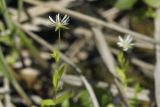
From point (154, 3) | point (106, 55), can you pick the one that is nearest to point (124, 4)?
point (154, 3)

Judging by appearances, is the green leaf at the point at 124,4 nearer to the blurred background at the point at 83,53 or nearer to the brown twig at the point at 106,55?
the blurred background at the point at 83,53

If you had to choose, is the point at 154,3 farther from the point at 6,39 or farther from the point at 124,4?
the point at 6,39

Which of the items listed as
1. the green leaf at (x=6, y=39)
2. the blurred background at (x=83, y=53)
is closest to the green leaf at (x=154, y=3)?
the blurred background at (x=83, y=53)

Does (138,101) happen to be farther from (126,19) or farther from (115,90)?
(126,19)

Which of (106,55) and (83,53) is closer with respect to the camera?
(106,55)

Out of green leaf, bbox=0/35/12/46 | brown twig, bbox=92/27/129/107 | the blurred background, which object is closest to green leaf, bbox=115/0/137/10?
the blurred background

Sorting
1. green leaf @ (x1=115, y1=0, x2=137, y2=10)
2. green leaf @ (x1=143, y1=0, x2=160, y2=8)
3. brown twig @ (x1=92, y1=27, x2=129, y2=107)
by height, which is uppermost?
green leaf @ (x1=115, y1=0, x2=137, y2=10)

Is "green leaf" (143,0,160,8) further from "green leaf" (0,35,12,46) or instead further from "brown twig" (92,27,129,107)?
"green leaf" (0,35,12,46)

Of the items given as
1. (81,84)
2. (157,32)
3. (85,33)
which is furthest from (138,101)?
(85,33)
